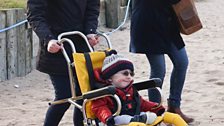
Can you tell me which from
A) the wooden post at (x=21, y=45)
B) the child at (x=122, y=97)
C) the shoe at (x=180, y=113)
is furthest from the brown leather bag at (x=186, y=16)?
the wooden post at (x=21, y=45)

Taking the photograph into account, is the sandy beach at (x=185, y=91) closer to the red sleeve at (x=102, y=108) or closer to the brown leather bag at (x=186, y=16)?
the brown leather bag at (x=186, y=16)

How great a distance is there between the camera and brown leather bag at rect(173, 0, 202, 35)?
4.68 metres

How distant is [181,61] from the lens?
15.6 ft

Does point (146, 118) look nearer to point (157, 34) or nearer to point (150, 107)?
point (150, 107)

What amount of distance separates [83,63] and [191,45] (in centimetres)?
649

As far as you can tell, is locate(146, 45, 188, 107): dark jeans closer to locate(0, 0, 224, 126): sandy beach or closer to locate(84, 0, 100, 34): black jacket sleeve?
locate(0, 0, 224, 126): sandy beach

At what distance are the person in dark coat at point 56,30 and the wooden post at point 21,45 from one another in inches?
136

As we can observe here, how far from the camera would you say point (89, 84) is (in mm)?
3729

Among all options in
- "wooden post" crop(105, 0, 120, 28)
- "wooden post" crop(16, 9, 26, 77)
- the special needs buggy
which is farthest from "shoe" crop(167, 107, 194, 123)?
"wooden post" crop(105, 0, 120, 28)

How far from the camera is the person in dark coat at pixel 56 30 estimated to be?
12.6 ft

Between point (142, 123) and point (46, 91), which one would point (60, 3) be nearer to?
point (142, 123)

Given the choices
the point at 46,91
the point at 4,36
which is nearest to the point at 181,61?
the point at 46,91

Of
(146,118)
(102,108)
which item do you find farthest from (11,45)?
(146,118)

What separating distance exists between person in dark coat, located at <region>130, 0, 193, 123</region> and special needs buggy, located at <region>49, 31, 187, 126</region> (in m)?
0.84
